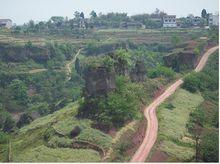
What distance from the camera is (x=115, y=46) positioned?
3337 inches

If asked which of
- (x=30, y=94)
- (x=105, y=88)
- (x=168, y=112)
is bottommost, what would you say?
(x=30, y=94)

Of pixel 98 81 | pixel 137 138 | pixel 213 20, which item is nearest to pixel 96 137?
pixel 137 138

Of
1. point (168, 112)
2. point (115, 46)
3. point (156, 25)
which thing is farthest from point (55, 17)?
point (168, 112)

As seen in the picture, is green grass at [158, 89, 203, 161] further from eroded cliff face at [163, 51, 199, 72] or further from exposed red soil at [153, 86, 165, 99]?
eroded cliff face at [163, 51, 199, 72]

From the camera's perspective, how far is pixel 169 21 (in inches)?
4210

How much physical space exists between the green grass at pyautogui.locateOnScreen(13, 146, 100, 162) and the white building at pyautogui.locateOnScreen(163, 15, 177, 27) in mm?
81393

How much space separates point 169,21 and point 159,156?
82051 mm

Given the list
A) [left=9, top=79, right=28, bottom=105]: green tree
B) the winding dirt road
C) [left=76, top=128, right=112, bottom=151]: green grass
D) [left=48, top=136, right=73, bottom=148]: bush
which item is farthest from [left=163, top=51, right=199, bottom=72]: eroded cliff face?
[left=48, top=136, right=73, bottom=148]: bush

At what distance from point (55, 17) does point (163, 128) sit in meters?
111

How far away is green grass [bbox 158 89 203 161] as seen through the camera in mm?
28812

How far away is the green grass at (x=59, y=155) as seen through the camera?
26406mm

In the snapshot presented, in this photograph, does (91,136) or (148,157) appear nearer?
(148,157)

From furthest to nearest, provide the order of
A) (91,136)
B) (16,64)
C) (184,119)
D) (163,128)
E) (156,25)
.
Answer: (156,25)
(16,64)
(184,119)
(163,128)
(91,136)

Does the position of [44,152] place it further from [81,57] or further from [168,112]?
[81,57]
